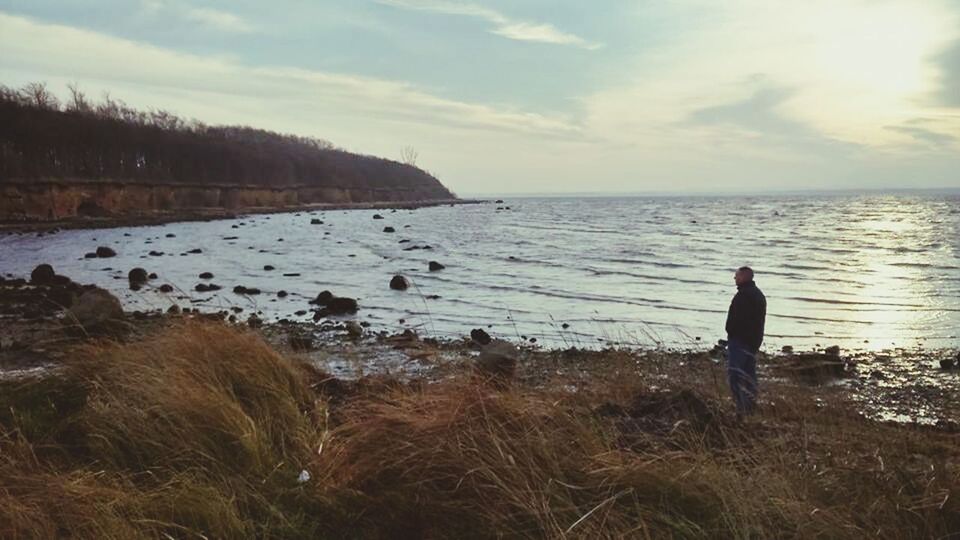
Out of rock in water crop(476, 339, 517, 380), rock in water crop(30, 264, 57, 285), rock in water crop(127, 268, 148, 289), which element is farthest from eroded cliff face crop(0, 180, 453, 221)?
rock in water crop(476, 339, 517, 380)

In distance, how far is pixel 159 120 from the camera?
134000 millimetres

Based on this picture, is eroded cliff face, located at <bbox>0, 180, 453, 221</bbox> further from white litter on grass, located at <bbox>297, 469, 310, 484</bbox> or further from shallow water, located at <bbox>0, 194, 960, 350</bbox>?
white litter on grass, located at <bbox>297, 469, 310, 484</bbox>

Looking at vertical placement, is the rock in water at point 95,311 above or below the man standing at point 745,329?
below

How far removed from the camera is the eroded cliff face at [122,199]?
174 ft

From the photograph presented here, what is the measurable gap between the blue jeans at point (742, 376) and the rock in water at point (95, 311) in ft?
28.9

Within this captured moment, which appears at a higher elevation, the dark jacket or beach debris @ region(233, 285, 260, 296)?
the dark jacket

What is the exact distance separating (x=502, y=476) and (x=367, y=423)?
1.12m

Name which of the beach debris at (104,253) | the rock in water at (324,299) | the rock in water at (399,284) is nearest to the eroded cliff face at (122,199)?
the beach debris at (104,253)

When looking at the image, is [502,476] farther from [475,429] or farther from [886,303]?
[886,303]

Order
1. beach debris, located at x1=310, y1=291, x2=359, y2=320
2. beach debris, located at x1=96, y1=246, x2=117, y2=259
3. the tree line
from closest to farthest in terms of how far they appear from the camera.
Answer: beach debris, located at x1=310, y1=291, x2=359, y2=320 → beach debris, located at x1=96, y1=246, x2=117, y2=259 → the tree line

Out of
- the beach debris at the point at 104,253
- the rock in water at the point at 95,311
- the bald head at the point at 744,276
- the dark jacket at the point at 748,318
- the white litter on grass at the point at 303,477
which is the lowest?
the beach debris at the point at 104,253

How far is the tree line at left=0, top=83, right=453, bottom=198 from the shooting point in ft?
243

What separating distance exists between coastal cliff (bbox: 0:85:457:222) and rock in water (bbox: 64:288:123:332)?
5000 cm

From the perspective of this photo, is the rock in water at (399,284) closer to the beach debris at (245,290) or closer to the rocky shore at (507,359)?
the beach debris at (245,290)
